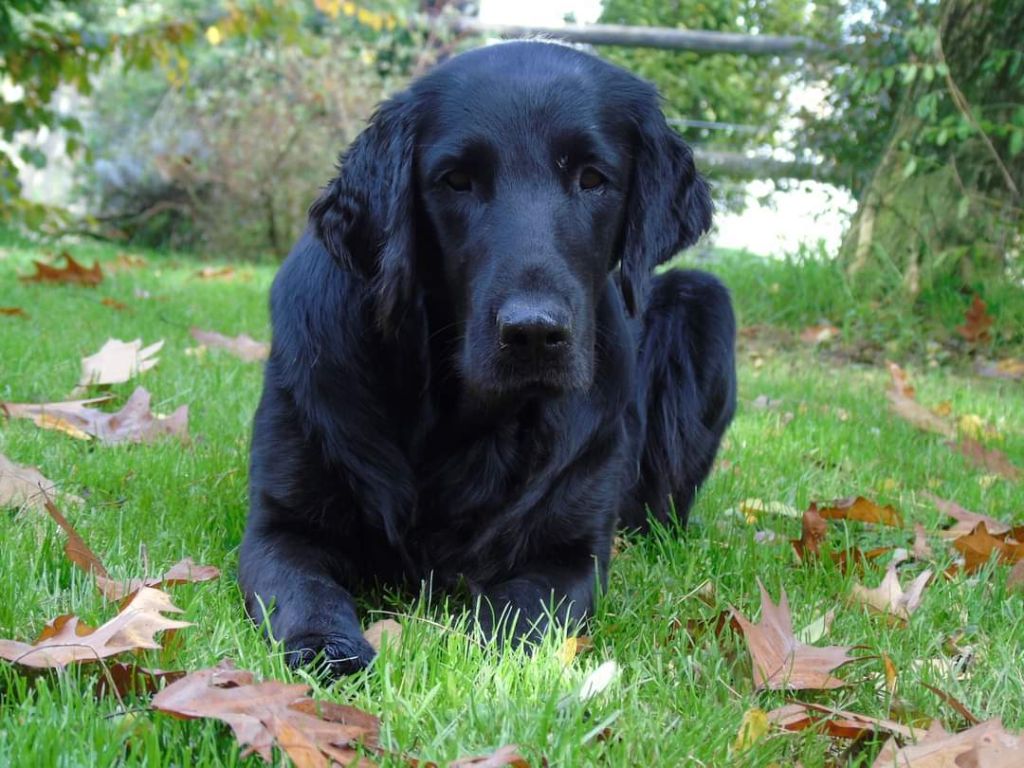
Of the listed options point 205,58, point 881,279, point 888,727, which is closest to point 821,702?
point 888,727

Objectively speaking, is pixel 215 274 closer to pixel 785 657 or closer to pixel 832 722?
pixel 785 657

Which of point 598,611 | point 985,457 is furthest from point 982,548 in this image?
point 985,457

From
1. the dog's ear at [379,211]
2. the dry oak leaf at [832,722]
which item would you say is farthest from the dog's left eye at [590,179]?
the dry oak leaf at [832,722]

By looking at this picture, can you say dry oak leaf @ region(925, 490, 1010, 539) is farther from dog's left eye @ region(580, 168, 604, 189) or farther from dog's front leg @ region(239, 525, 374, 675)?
dog's front leg @ region(239, 525, 374, 675)

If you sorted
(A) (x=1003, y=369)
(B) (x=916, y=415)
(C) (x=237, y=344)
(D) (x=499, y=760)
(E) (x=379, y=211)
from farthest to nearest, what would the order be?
(A) (x=1003, y=369) → (C) (x=237, y=344) → (B) (x=916, y=415) → (E) (x=379, y=211) → (D) (x=499, y=760)

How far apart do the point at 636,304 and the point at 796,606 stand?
2.38 feet

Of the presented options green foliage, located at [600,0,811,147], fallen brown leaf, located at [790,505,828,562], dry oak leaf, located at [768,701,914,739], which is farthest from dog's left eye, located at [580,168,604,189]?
green foliage, located at [600,0,811,147]

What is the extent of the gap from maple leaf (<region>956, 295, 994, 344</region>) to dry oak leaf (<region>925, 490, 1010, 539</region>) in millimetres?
3160

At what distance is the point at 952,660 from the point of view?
209 cm

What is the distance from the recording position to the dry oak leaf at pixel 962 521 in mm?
2980

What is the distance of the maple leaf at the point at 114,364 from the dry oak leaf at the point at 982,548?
264 cm

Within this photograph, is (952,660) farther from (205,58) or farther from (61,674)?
(205,58)

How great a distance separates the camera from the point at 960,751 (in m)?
1.55

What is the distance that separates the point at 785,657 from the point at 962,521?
142cm
